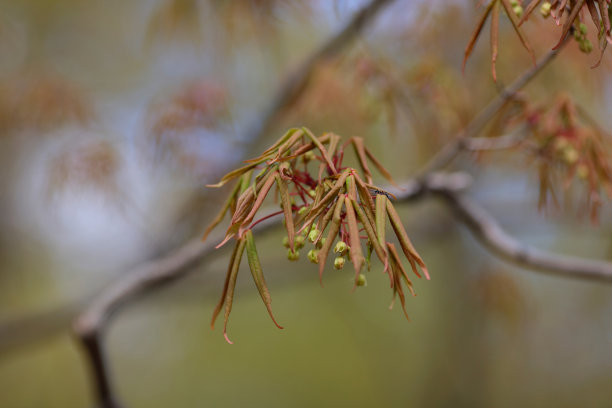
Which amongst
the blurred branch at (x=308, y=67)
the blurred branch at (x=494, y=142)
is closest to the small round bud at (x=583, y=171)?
the blurred branch at (x=494, y=142)

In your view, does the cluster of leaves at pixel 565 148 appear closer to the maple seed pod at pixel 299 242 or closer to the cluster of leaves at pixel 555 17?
the cluster of leaves at pixel 555 17

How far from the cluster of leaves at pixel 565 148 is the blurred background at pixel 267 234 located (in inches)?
4.6

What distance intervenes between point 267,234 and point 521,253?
66 cm

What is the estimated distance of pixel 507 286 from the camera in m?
2.92

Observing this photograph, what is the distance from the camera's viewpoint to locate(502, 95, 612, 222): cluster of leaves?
99 centimetres

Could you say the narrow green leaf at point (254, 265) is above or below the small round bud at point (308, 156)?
below

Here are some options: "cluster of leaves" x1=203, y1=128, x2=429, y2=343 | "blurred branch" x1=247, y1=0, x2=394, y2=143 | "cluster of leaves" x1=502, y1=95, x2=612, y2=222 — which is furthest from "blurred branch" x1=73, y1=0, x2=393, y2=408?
"cluster of leaves" x1=203, y1=128, x2=429, y2=343

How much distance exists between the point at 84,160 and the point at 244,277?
2.88ft

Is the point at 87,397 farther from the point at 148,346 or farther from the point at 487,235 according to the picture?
the point at 487,235

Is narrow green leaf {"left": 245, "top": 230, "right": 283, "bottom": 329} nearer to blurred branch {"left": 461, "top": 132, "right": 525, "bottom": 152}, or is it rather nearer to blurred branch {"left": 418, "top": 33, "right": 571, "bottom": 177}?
blurred branch {"left": 418, "top": 33, "right": 571, "bottom": 177}

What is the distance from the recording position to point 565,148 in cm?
→ 100

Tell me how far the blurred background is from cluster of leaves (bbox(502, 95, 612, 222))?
12 cm

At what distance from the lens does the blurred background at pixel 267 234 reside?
1630 millimetres

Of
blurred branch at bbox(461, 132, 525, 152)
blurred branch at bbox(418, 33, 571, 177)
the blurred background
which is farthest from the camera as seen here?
the blurred background
